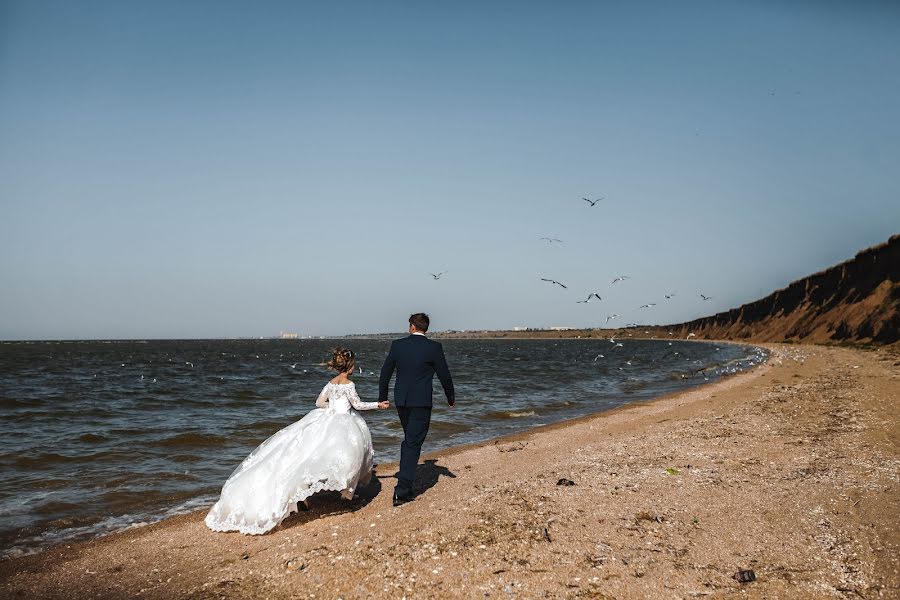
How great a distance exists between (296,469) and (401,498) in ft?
5.18

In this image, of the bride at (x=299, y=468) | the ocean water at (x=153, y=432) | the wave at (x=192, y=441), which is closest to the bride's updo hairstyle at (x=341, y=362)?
the bride at (x=299, y=468)

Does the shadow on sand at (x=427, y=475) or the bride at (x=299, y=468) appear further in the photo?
the shadow on sand at (x=427, y=475)

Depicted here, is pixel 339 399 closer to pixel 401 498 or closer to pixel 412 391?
pixel 412 391

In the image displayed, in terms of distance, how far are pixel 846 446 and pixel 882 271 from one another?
2268 inches

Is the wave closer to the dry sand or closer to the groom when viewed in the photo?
the dry sand

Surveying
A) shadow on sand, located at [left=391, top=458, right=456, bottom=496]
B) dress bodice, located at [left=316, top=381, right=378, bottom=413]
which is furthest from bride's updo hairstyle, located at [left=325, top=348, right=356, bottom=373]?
shadow on sand, located at [left=391, top=458, right=456, bottom=496]

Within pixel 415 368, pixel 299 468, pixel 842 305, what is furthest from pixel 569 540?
pixel 842 305

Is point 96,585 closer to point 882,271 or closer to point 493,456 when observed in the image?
point 493,456

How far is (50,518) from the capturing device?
832 cm

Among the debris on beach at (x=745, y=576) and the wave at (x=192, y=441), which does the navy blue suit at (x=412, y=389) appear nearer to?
the debris on beach at (x=745, y=576)

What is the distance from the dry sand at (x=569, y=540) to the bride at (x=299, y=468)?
268 mm

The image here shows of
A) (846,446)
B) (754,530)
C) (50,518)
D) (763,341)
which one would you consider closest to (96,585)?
(50,518)

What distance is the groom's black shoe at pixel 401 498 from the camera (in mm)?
7543

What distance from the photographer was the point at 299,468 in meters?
6.98
